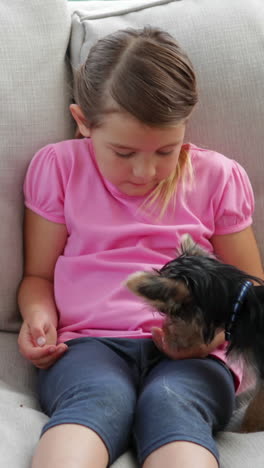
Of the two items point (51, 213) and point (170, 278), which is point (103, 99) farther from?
point (170, 278)

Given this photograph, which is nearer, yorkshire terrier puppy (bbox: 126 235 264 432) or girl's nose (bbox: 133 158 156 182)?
yorkshire terrier puppy (bbox: 126 235 264 432)

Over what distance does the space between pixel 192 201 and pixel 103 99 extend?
0.36 meters

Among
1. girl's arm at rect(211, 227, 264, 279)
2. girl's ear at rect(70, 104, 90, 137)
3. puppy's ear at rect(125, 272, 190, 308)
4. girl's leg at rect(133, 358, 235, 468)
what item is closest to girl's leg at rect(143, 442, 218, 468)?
girl's leg at rect(133, 358, 235, 468)

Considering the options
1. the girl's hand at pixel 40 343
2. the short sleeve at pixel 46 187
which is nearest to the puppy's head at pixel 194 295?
the girl's hand at pixel 40 343

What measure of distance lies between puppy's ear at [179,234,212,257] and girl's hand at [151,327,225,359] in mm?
190

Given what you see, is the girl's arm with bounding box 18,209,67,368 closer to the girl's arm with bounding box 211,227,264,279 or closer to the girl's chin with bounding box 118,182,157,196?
the girl's chin with bounding box 118,182,157,196

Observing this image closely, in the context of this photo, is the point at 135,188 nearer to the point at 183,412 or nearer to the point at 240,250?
the point at 240,250

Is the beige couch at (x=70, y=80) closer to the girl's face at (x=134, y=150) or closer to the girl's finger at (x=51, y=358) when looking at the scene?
the girl's finger at (x=51, y=358)

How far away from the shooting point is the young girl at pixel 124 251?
1.46m

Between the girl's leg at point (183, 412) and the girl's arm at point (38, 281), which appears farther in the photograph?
the girl's arm at point (38, 281)

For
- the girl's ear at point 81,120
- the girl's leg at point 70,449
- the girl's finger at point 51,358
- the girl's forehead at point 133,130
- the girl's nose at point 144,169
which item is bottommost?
the girl's finger at point 51,358

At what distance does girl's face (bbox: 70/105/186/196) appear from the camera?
1684mm

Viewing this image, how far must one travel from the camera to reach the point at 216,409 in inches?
63.0

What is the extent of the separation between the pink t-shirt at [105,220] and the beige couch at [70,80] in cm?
8
